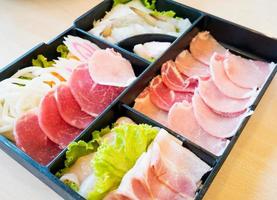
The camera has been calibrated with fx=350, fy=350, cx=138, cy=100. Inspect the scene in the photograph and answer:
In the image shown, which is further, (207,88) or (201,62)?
(201,62)

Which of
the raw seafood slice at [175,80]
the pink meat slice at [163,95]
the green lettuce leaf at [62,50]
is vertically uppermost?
the raw seafood slice at [175,80]

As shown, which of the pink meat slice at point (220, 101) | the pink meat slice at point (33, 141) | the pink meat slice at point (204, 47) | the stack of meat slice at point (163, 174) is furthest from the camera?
the pink meat slice at point (204, 47)

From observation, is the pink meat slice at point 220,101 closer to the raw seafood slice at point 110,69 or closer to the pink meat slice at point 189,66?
the pink meat slice at point 189,66

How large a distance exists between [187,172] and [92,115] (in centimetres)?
32

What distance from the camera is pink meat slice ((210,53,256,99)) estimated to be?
1.08 meters

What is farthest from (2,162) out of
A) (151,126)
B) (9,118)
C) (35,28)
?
(35,28)

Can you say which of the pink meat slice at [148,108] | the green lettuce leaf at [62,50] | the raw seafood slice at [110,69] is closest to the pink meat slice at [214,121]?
the pink meat slice at [148,108]

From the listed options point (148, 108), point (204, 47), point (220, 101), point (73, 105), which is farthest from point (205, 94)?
point (73, 105)

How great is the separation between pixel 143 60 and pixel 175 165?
1.36 feet

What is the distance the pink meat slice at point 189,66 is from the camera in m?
A: 1.20

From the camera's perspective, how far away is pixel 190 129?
3.30ft

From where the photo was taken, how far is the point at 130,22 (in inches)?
53.4

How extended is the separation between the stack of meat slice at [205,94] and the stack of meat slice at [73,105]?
11 centimetres

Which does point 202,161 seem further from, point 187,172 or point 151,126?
point 151,126
